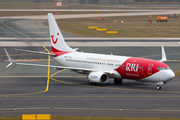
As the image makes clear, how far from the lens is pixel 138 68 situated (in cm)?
4119

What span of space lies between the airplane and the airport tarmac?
152cm

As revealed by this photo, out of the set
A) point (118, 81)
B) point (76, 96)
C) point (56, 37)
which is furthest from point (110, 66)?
point (56, 37)

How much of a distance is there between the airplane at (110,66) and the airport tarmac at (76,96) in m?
1.52

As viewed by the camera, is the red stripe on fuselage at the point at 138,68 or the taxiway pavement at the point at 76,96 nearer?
the taxiway pavement at the point at 76,96

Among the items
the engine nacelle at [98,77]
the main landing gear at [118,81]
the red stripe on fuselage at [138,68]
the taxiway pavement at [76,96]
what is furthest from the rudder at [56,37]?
the red stripe on fuselage at [138,68]

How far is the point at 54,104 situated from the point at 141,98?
10681mm

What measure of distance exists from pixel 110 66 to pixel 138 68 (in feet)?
15.0

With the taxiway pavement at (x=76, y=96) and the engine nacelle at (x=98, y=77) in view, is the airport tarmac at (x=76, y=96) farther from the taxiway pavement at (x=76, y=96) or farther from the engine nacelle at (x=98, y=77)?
the engine nacelle at (x=98, y=77)

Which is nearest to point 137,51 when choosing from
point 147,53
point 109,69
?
point 147,53

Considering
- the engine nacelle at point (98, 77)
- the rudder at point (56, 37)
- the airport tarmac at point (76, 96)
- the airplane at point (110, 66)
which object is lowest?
the airport tarmac at point (76, 96)

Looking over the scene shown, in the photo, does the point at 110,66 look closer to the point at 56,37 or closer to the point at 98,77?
the point at 98,77

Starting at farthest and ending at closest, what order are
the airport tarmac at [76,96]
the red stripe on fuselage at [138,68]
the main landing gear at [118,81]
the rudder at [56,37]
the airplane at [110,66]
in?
the rudder at [56,37], the main landing gear at [118,81], the red stripe on fuselage at [138,68], the airplane at [110,66], the airport tarmac at [76,96]

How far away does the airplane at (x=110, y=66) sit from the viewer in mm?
40250

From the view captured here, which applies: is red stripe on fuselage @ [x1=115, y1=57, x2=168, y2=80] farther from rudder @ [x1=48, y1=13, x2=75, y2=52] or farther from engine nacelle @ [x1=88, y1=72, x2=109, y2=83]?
rudder @ [x1=48, y1=13, x2=75, y2=52]
